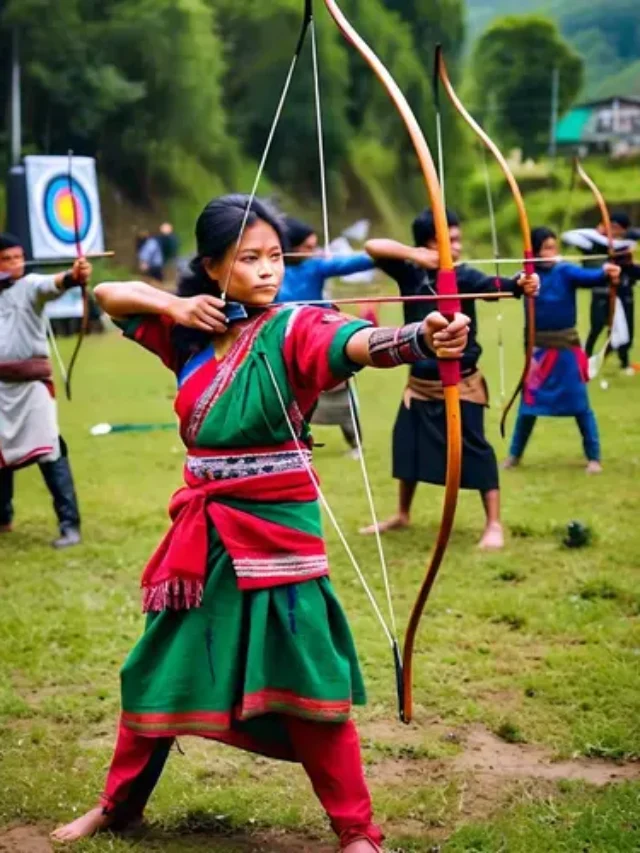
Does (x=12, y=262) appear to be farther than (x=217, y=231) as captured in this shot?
Yes

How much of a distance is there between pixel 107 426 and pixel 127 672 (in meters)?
7.01

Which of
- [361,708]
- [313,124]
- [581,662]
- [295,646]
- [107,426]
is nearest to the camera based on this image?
[295,646]

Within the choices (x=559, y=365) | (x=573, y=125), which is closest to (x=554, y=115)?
(x=573, y=125)

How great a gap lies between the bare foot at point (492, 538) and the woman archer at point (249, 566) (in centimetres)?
287

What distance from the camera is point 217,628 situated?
9.75 feet

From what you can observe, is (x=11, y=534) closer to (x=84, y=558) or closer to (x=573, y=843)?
(x=84, y=558)

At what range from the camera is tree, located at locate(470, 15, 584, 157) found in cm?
3425

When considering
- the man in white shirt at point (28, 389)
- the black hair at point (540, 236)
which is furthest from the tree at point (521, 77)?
the man in white shirt at point (28, 389)

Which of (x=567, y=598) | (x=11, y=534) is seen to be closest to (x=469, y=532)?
(x=567, y=598)

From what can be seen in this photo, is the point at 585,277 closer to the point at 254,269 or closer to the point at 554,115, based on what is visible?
the point at 254,269

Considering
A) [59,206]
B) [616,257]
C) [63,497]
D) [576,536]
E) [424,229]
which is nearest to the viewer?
[424,229]

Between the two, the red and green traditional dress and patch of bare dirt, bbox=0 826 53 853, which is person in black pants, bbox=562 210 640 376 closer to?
the red and green traditional dress

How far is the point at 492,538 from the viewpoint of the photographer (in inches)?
233

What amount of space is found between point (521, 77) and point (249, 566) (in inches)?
1454
